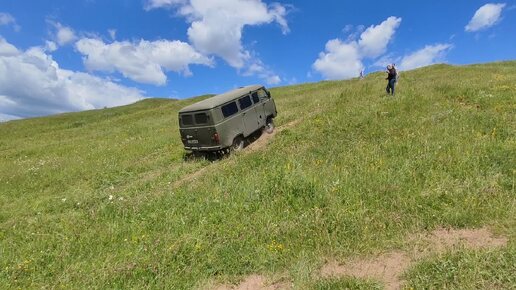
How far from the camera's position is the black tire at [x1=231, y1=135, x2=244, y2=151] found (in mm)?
17527

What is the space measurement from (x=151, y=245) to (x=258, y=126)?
11.9 m

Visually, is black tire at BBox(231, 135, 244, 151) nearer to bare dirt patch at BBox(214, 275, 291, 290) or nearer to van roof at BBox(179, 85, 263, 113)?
van roof at BBox(179, 85, 263, 113)

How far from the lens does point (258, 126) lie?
19125mm

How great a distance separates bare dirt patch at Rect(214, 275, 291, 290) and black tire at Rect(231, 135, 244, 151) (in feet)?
35.9

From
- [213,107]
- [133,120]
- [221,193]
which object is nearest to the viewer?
[221,193]

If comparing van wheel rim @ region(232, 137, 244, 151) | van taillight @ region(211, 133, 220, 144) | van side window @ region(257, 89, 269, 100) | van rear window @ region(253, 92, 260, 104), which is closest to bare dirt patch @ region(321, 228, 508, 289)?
van taillight @ region(211, 133, 220, 144)

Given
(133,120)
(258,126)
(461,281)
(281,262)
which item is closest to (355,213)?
(281,262)

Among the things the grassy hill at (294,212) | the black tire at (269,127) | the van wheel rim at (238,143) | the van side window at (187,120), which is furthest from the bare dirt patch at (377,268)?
the black tire at (269,127)

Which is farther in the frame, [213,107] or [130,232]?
[213,107]

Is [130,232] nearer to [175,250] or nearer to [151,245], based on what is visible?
[151,245]

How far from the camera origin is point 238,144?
18.0 meters

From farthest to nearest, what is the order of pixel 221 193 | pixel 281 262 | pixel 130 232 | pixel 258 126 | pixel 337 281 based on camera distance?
1. pixel 258 126
2. pixel 221 193
3. pixel 130 232
4. pixel 281 262
5. pixel 337 281

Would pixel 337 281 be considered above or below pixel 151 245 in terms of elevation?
below

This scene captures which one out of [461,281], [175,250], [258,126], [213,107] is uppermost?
[213,107]
